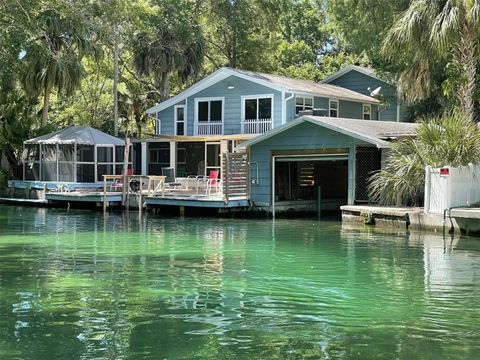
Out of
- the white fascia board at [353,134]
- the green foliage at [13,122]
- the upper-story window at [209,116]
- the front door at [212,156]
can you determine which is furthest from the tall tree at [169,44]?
the white fascia board at [353,134]

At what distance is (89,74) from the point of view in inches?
1772

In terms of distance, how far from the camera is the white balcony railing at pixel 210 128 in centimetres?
3369

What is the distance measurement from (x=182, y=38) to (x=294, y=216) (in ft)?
54.2

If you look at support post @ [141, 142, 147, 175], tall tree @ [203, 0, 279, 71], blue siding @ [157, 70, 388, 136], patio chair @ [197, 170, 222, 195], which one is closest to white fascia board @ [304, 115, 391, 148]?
patio chair @ [197, 170, 222, 195]

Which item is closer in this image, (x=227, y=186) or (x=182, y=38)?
(x=227, y=186)

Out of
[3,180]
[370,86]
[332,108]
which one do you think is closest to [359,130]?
[332,108]

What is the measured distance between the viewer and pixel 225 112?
33.5 meters

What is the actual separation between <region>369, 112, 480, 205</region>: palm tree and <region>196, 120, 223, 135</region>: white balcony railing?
12.6 m

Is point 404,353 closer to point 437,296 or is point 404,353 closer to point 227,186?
point 437,296

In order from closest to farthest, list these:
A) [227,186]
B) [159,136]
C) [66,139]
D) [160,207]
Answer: [227,186] → [160,207] → [66,139] → [159,136]

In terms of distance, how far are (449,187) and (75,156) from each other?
19688 mm

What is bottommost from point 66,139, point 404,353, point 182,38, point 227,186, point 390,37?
point 404,353

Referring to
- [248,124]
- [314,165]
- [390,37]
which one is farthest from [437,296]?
[248,124]

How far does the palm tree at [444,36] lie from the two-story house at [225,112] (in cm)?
687
